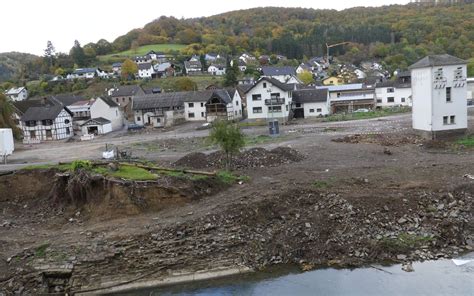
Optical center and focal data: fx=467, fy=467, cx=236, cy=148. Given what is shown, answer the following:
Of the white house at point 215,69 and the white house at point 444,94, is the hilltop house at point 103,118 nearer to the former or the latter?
the white house at point 444,94

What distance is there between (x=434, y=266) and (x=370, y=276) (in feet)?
7.33

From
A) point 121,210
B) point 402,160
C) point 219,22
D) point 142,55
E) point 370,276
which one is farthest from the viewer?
point 219,22

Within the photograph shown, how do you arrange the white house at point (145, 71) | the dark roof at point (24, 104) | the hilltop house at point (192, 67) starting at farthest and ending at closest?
the hilltop house at point (192, 67) → the white house at point (145, 71) → the dark roof at point (24, 104)

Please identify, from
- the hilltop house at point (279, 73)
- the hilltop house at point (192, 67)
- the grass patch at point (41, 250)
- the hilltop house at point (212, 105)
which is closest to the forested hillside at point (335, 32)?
the hilltop house at point (192, 67)

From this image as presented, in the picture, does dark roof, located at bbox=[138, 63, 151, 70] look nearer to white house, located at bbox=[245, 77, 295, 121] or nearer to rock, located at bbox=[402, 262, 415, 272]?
white house, located at bbox=[245, 77, 295, 121]

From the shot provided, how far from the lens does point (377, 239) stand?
56.4 ft

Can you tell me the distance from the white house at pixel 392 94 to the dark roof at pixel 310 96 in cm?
1081

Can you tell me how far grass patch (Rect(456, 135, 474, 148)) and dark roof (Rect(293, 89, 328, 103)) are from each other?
1106 inches

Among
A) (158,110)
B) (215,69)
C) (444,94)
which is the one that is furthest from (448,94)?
(215,69)

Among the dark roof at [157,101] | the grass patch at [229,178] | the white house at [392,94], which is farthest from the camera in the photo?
the white house at [392,94]

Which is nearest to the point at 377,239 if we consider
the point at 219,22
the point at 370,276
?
the point at 370,276

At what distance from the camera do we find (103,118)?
60344 mm

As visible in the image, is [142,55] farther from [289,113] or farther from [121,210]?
[121,210]

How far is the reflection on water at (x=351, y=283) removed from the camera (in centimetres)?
1423
